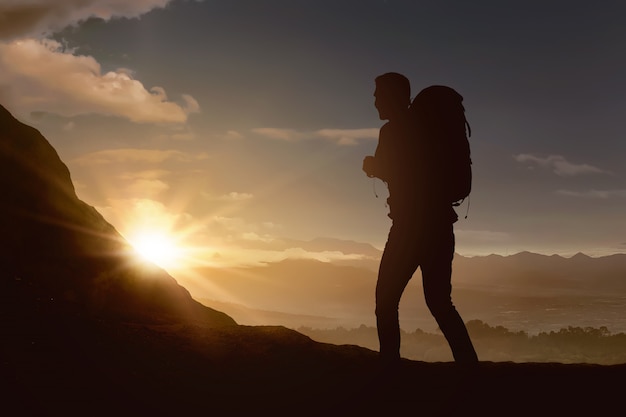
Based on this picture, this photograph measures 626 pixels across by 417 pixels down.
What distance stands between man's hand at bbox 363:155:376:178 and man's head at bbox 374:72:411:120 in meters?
0.57

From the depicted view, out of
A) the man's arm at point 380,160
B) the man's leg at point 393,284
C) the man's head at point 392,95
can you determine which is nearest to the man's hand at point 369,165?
the man's arm at point 380,160

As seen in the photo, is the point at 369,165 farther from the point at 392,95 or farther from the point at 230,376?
the point at 230,376

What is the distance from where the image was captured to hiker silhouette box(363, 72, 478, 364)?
7.32 meters

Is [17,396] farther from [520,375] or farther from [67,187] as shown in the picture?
[67,187]

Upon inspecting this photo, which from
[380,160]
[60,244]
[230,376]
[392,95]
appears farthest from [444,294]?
[60,244]

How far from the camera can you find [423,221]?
24.1ft

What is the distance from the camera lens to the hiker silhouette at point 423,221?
732 centimetres

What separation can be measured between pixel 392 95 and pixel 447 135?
913 mm

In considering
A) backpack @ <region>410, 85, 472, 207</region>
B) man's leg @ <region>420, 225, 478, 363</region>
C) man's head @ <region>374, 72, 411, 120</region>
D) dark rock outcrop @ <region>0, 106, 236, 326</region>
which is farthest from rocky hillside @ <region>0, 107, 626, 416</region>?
man's head @ <region>374, 72, 411, 120</region>

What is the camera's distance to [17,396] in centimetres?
608

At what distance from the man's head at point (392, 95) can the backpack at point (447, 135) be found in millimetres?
276

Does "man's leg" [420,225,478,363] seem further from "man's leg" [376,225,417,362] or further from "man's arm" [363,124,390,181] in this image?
"man's arm" [363,124,390,181]

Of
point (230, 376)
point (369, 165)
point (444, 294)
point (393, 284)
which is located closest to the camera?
point (444, 294)

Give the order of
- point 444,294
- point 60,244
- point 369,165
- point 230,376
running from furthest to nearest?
1. point 60,244
2. point 369,165
3. point 230,376
4. point 444,294
